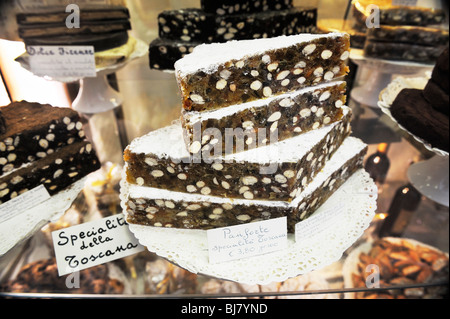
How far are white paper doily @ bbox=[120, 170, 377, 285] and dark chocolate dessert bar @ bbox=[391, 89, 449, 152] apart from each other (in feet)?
1.25

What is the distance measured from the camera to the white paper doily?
1.02 meters

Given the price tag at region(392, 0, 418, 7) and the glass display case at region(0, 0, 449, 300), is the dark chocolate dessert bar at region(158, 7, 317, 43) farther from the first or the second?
the price tag at region(392, 0, 418, 7)

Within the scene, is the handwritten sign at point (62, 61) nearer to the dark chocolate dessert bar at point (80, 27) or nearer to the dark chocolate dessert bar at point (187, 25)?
the dark chocolate dessert bar at point (80, 27)

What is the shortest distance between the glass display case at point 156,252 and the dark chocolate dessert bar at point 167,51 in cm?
7

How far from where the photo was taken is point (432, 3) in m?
1.55

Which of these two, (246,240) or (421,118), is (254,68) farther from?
(421,118)

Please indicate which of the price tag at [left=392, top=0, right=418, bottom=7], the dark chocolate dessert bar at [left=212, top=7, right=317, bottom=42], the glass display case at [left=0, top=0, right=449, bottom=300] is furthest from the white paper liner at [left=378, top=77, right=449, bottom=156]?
the dark chocolate dessert bar at [left=212, top=7, right=317, bottom=42]

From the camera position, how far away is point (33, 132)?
50.5 inches

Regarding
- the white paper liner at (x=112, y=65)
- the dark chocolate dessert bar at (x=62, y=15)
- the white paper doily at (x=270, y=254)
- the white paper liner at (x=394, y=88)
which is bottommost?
the white paper doily at (x=270, y=254)

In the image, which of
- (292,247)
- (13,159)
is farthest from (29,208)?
(292,247)

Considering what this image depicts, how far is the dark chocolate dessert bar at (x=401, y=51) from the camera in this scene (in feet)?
5.88

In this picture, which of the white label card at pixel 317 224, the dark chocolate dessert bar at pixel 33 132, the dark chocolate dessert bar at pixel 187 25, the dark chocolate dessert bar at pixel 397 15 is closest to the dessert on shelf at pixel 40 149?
the dark chocolate dessert bar at pixel 33 132

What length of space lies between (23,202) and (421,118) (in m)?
1.72

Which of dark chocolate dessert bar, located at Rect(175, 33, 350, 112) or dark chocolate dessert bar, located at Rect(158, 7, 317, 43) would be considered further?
dark chocolate dessert bar, located at Rect(158, 7, 317, 43)
